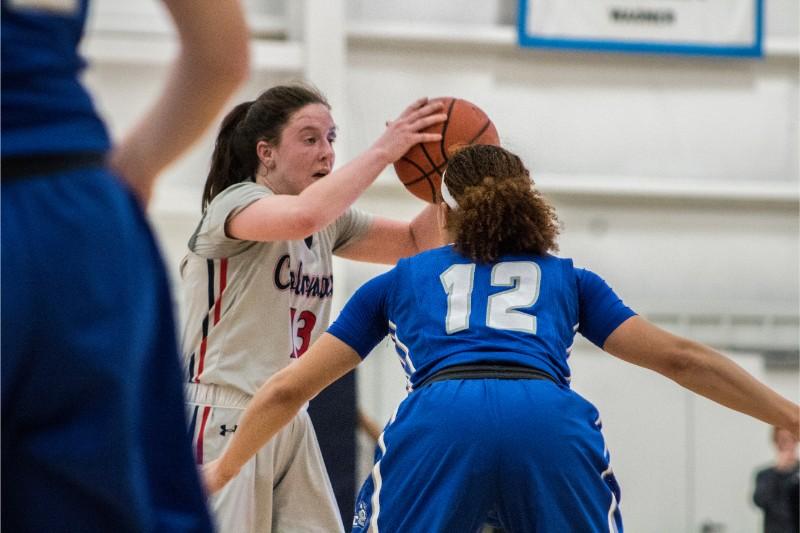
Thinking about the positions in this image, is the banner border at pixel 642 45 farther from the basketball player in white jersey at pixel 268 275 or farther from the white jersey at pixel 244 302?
the white jersey at pixel 244 302

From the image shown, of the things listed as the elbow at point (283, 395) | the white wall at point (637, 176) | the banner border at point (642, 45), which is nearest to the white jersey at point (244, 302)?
the elbow at point (283, 395)

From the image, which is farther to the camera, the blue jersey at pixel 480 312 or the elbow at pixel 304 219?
the elbow at pixel 304 219

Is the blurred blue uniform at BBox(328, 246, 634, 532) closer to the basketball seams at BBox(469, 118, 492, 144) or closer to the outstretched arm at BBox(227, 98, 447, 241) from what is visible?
the outstretched arm at BBox(227, 98, 447, 241)

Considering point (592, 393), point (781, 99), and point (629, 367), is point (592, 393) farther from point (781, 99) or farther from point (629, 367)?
point (781, 99)

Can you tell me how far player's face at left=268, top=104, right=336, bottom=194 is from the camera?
395 centimetres

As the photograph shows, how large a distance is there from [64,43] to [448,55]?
30.5ft

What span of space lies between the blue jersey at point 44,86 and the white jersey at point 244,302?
2391 millimetres

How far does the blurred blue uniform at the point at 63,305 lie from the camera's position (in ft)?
4.07

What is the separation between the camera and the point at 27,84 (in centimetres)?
128

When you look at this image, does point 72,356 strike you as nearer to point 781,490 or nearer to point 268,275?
point 268,275

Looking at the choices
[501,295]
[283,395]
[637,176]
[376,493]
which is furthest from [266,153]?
[637,176]

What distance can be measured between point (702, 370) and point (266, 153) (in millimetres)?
1683

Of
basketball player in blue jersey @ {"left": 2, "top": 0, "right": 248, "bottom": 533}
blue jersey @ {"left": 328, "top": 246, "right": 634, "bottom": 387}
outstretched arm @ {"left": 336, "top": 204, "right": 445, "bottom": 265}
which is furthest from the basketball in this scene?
basketball player in blue jersey @ {"left": 2, "top": 0, "right": 248, "bottom": 533}

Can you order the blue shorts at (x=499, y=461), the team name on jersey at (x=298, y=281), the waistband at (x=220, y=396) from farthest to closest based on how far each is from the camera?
the team name on jersey at (x=298, y=281)
the waistband at (x=220, y=396)
the blue shorts at (x=499, y=461)
